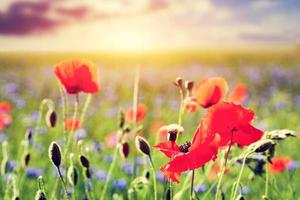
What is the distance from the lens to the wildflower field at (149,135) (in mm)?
896

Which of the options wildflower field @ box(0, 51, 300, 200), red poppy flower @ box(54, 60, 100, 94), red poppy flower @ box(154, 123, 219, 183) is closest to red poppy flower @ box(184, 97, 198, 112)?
wildflower field @ box(0, 51, 300, 200)

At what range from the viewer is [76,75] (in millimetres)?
1086

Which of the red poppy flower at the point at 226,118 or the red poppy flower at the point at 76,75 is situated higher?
the red poppy flower at the point at 76,75

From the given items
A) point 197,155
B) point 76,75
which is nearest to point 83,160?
point 76,75

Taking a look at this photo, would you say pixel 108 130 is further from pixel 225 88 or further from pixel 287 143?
pixel 225 88

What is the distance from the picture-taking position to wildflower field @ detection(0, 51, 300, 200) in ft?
2.94

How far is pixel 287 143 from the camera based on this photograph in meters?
2.54

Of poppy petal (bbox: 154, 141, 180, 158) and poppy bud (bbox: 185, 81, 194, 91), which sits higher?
poppy bud (bbox: 185, 81, 194, 91)

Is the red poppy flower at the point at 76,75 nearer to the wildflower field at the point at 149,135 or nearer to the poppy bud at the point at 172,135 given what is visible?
the wildflower field at the point at 149,135

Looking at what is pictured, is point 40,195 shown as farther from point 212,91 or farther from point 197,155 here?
point 212,91

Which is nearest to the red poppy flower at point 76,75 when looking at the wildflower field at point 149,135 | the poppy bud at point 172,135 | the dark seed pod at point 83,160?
the wildflower field at point 149,135

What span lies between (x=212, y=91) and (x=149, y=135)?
1.74 metres

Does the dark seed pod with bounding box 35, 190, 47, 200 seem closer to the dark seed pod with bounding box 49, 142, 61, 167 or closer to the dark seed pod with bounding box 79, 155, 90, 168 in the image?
the dark seed pod with bounding box 49, 142, 61, 167

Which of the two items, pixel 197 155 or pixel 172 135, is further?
pixel 172 135
